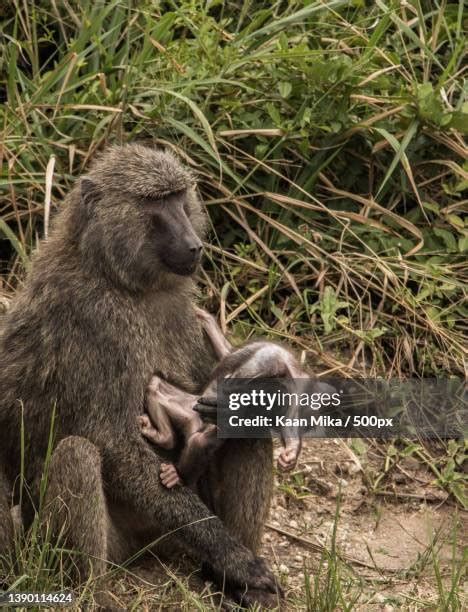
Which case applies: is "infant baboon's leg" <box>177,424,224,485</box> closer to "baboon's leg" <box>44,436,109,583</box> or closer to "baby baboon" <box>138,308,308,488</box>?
"baby baboon" <box>138,308,308,488</box>

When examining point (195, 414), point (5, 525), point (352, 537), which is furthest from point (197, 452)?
point (352, 537)

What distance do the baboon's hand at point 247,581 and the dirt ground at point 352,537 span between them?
8 centimetres

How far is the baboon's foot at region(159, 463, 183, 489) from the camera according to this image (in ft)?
15.0

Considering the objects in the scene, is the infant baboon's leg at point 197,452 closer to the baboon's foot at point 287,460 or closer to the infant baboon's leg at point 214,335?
the baboon's foot at point 287,460

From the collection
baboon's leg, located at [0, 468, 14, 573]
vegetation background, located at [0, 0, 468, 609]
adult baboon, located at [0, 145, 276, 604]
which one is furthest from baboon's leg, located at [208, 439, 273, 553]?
vegetation background, located at [0, 0, 468, 609]

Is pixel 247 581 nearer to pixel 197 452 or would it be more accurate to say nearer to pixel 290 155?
pixel 197 452

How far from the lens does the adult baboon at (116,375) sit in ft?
14.9

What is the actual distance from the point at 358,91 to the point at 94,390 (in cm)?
249

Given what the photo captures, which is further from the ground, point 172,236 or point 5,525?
point 172,236

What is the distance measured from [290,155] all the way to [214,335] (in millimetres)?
1682

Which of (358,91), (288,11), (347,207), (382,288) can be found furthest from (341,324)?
(288,11)

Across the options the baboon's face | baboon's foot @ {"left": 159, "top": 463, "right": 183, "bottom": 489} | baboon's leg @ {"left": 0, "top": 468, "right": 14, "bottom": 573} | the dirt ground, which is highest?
the baboon's face

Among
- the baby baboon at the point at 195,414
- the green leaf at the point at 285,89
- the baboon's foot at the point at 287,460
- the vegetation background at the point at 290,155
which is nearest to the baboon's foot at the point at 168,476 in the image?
the baby baboon at the point at 195,414

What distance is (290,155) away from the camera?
6430mm
